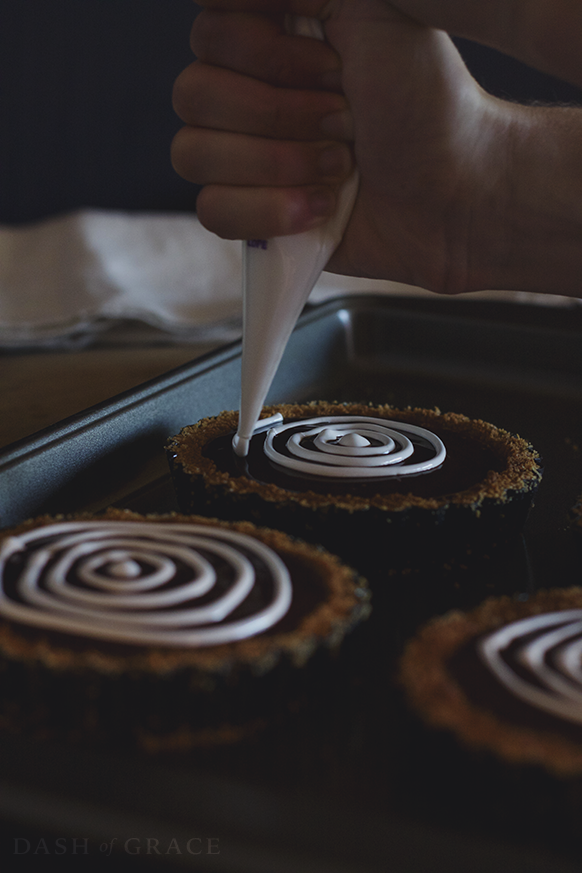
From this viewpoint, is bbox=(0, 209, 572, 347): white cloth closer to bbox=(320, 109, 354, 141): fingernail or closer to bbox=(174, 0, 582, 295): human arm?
bbox=(174, 0, 582, 295): human arm

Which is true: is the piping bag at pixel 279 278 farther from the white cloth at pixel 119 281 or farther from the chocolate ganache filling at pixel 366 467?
the white cloth at pixel 119 281

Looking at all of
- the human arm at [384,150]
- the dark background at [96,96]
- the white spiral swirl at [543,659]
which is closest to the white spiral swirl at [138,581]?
the white spiral swirl at [543,659]

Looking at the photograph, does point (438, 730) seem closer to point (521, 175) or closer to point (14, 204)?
point (521, 175)

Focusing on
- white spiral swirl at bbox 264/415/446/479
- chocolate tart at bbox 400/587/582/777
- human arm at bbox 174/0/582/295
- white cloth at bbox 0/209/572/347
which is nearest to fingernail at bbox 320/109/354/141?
human arm at bbox 174/0/582/295

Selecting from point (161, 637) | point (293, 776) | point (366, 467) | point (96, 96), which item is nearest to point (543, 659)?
point (293, 776)

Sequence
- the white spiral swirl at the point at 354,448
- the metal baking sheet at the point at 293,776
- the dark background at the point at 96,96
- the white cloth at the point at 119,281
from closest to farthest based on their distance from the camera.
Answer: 1. the metal baking sheet at the point at 293,776
2. the white spiral swirl at the point at 354,448
3. the white cloth at the point at 119,281
4. the dark background at the point at 96,96

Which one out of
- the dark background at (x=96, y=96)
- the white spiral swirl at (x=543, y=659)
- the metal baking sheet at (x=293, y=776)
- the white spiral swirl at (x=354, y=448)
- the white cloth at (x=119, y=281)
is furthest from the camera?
the dark background at (x=96, y=96)

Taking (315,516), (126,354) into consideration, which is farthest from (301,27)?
(126,354)
